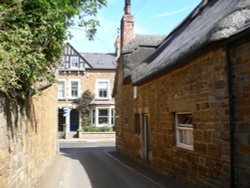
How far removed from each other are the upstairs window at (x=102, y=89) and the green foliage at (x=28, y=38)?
33.3m

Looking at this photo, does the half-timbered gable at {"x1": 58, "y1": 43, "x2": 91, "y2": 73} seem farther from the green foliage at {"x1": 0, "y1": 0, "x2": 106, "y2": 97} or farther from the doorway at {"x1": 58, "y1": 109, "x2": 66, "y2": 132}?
the green foliage at {"x1": 0, "y1": 0, "x2": 106, "y2": 97}

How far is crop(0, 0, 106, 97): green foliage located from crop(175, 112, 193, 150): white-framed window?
13.7 ft

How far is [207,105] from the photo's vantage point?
345 inches

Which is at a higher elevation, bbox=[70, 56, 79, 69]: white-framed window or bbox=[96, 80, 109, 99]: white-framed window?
bbox=[70, 56, 79, 69]: white-framed window

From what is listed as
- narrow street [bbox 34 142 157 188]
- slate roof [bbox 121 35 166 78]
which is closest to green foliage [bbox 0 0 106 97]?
narrow street [bbox 34 142 157 188]

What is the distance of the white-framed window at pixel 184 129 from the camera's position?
34.2 ft

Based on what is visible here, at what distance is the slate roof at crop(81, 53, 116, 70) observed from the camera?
43.1m

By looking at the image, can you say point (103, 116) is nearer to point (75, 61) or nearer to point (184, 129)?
point (75, 61)

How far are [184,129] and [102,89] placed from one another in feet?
105

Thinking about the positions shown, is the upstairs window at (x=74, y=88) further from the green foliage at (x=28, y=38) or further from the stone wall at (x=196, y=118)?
the green foliage at (x=28, y=38)

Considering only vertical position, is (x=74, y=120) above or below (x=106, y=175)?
above

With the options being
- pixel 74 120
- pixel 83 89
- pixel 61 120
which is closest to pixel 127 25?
pixel 83 89

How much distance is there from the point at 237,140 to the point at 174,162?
4.02 metres

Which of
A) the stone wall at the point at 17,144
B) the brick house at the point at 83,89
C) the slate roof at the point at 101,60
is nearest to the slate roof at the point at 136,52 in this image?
the stone wall at the point at 17,144
